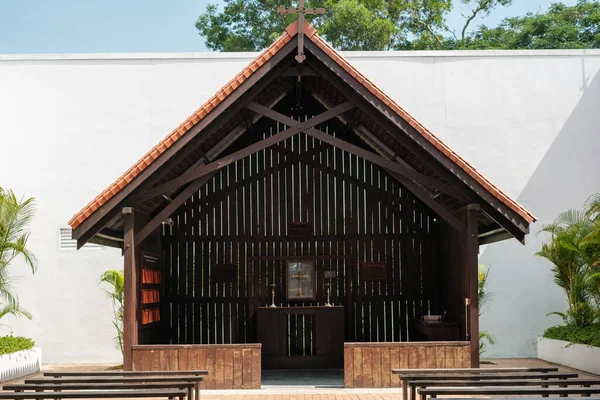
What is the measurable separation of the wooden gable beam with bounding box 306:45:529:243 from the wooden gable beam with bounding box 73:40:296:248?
53 centimetres

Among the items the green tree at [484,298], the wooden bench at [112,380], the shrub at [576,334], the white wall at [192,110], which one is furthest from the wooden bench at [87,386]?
the green tree at [484,298]

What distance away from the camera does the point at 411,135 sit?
38.4ft

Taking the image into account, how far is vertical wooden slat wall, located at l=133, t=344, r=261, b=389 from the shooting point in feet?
39.0

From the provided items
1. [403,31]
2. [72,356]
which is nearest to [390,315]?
[72,356]

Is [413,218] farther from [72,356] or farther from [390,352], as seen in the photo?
[72,356]

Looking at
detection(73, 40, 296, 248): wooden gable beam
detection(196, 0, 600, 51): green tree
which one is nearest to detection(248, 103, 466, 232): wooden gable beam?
detection(73, 40, 296, 248): wooden gable beam

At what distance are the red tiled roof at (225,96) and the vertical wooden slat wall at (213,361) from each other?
2.06 meters

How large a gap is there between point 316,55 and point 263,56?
71 cm

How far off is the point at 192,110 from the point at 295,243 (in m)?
4.12

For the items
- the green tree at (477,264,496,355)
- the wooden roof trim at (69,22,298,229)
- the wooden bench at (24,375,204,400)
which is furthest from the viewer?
the green tree at (477,264,496,355)

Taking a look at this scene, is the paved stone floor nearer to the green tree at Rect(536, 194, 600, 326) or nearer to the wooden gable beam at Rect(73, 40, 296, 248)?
the green tree at Rect(536, 194, 600, 326)

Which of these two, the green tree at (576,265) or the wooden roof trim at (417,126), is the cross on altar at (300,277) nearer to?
the wooden roof trim at (417,126)

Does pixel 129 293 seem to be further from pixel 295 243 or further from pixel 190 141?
pixel 295 243

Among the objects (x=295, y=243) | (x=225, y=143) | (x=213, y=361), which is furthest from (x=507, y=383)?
(x=225, y=143)
